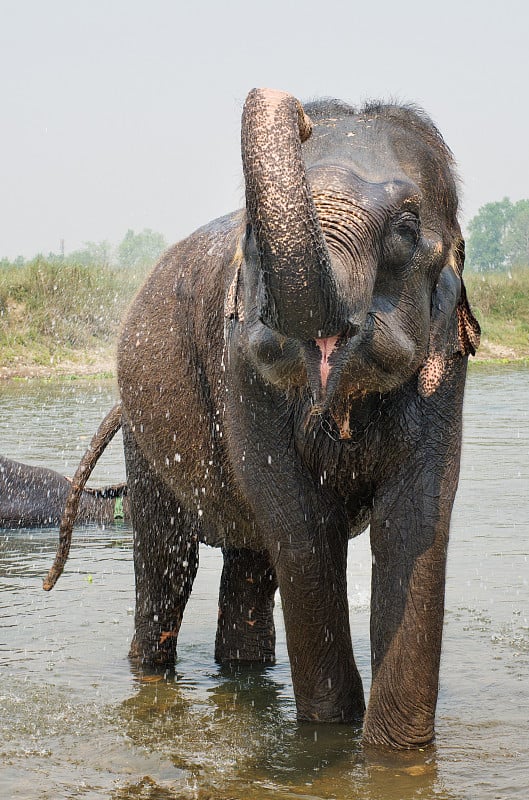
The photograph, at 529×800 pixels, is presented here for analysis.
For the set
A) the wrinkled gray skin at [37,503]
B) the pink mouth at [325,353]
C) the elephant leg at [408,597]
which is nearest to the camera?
the pink mouth at [325,353]

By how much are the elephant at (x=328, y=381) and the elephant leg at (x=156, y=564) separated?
0.16 metres

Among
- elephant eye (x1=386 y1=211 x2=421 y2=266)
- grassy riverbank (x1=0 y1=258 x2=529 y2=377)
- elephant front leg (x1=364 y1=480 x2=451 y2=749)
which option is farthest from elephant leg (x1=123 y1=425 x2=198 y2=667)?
grassy riverbank (x1=0 y1=258 x2=529 y2=377)

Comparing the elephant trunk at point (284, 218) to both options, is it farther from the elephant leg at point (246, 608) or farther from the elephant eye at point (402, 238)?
the elephant leg at point (246, 608)

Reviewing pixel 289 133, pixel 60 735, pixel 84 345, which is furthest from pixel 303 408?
pixel 84 345

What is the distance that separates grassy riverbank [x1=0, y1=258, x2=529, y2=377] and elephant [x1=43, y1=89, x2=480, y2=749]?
17.8 m

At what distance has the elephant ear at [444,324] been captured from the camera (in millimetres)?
3885

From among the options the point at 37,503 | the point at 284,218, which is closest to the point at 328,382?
the point at 284,218

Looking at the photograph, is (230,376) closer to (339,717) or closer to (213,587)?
(339,717)

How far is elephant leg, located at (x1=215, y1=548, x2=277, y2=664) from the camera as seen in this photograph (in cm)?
570

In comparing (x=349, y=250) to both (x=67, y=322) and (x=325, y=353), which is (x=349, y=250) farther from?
(x=67, y=322)

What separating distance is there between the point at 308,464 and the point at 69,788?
1241 millimetres

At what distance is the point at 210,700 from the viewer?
5.21m

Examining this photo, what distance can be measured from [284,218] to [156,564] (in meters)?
2.96

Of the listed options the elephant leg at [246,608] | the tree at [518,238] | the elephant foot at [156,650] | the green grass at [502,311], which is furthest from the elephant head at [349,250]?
the tree at [518,238]
